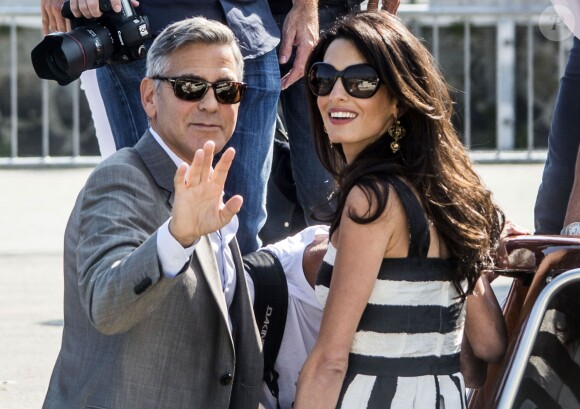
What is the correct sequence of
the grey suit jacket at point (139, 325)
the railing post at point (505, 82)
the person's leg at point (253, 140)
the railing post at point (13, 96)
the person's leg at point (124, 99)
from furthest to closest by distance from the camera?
the railing post at point (505, 82), the railing post at point (13, 96), the person's leg at point (253, 140), the person's leg at point (124, 99), the grey suit jacket at point (139, 325)

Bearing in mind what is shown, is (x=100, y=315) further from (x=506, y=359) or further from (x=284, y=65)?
(x=284, y=65)

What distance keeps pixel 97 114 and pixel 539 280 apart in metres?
1.52

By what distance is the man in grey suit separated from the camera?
2.63m

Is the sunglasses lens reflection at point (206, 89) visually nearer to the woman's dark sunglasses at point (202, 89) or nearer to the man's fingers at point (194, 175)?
the woman's dark sunglasses at point (202, 89)

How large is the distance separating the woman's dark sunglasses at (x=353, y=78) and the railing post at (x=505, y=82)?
24.4ft

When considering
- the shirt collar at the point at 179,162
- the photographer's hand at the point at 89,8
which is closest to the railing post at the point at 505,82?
the photographer's hand at the point at 89,8

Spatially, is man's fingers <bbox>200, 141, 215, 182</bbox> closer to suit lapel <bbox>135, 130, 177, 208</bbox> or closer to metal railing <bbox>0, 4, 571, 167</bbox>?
suit lapel <bbox>135, 130, 177, 208</bbox>

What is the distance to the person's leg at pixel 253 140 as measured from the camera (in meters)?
3.80

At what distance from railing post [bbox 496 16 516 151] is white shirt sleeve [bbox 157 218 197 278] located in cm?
803

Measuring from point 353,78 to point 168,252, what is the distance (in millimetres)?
708

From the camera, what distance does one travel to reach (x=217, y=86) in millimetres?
3242

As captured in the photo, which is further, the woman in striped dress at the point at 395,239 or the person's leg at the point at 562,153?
the person's leg at the point at 562,153

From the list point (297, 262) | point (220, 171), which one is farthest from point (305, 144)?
point (220, 171)

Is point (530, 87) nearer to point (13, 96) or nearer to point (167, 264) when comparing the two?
point (13, 96)
